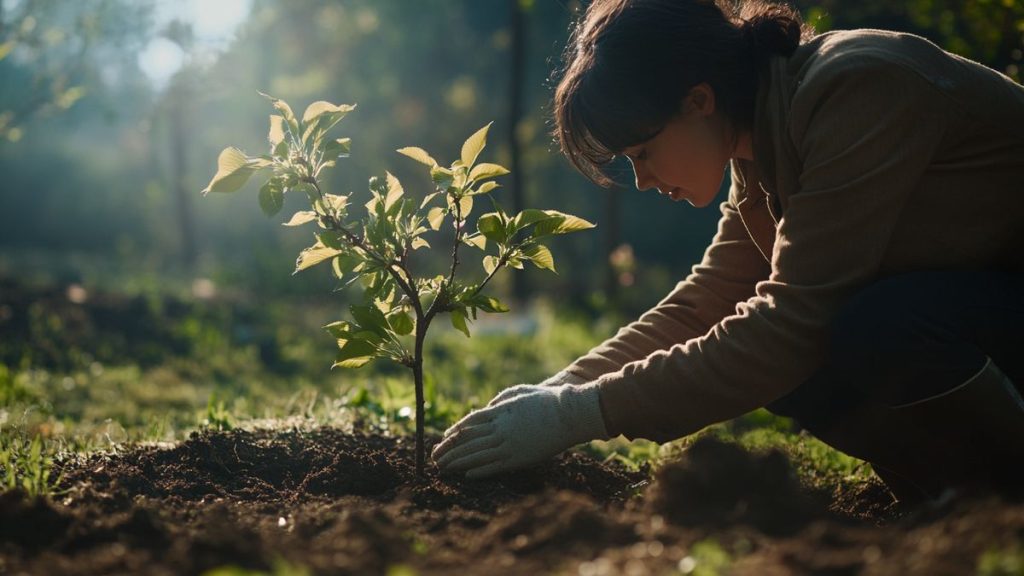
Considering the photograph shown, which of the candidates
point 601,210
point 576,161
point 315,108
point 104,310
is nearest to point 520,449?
point 576,161

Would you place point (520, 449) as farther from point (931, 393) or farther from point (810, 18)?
point (810, 18)

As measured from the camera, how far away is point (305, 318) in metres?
9.48

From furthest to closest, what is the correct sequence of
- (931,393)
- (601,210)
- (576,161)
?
(601,210) → (576,161) → (931,393)

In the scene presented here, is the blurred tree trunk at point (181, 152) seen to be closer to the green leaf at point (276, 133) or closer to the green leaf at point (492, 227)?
the green leaf at point (276, 133)

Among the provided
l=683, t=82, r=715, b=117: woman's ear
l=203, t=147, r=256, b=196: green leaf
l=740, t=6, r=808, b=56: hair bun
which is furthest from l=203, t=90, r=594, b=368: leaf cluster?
l=740, t=6, r=808, b=56: hair bun

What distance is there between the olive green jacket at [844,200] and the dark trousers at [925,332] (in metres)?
0.07

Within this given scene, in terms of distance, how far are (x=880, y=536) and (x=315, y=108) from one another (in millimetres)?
1528

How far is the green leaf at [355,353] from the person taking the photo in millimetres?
2373

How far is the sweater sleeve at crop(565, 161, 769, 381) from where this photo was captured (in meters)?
2.82

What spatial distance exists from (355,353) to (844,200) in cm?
123

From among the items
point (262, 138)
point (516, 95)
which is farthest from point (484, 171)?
point (262, 138)

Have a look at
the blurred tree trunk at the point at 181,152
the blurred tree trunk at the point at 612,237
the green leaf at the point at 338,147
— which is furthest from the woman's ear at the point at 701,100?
the blurred tree trunk at the point at 181,152

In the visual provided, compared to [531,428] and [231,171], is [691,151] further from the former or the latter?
[231,171]

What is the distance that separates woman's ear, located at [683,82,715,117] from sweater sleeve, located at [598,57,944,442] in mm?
210
